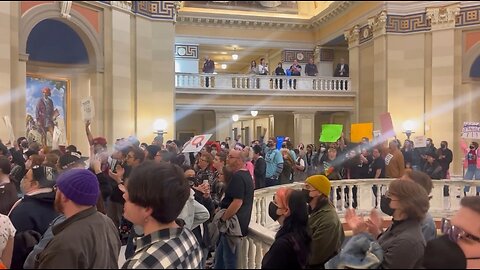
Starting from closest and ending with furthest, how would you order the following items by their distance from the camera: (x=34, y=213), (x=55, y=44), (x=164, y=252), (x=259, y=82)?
→ (x=164, y=252), (x=34, y=213), (x=55, y=44), (x=259, y=82)

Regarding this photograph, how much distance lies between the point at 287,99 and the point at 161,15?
6410 millimetres

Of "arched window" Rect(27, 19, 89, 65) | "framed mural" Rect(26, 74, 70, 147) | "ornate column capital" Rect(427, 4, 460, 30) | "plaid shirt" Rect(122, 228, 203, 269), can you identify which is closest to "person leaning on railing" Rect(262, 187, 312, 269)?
"plaid shirt" Rect(122, 228, 203, 269)

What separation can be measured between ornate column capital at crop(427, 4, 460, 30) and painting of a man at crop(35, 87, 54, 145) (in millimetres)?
13083

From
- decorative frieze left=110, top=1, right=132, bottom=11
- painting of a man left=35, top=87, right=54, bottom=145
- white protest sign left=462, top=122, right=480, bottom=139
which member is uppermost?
decorative frieze left=110, top=1, right=132, bottom=11

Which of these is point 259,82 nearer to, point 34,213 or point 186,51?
point 186,51

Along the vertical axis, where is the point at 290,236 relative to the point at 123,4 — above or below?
below

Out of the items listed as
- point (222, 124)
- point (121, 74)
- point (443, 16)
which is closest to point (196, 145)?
point (121, 74)

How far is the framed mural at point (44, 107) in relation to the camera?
478 inches

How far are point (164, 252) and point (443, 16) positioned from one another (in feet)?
56.5

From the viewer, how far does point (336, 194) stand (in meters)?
9.86

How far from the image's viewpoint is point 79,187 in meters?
2.57

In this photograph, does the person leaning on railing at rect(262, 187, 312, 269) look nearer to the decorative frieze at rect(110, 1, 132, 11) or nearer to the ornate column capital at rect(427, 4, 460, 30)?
the decorative frieze at rect(110, 1, 132, 11)

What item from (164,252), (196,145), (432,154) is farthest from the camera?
(432,154)

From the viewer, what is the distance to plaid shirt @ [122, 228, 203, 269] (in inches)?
84.7
